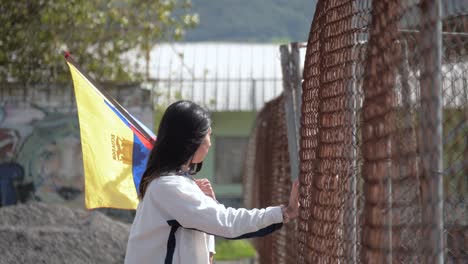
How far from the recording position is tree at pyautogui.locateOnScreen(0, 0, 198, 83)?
16375 mm

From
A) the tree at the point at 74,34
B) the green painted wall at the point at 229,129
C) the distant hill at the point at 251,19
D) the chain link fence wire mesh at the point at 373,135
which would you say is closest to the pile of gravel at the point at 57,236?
the chain link fence wire mesh at the point at 373,135

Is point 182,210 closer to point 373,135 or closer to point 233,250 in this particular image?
point 373,135

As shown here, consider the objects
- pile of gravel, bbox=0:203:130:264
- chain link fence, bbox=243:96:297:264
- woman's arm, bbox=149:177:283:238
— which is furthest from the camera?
pile of gravel, bbox=0:203:130:264

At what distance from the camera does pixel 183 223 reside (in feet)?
12.7

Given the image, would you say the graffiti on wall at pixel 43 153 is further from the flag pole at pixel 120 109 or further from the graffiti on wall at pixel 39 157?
the flag pole at pixel 120 109

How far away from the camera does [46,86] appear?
15.5 meters

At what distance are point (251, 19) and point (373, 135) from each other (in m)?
104

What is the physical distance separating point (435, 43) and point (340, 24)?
109 centimetres

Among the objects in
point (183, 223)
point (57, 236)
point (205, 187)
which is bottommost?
point (57, 236)

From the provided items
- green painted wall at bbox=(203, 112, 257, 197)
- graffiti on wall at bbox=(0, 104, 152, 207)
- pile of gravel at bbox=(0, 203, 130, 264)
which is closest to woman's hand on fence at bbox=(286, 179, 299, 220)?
pile of gravel at bbox=(0, 203, 130, 264)

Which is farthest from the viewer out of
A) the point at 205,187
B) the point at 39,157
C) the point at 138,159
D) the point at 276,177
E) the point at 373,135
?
the point at 39,157

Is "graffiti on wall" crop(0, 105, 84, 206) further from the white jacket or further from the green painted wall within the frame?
the white jacket

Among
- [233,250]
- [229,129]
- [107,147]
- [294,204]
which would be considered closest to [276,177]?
[107,147]

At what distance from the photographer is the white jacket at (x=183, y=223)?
3.83 metres
